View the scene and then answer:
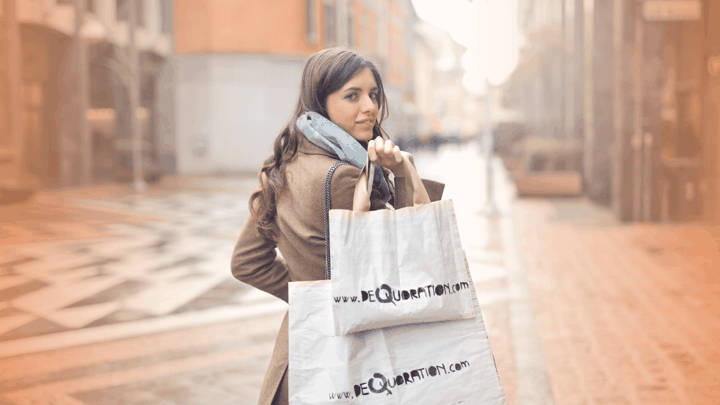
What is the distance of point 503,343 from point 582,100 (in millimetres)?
14156

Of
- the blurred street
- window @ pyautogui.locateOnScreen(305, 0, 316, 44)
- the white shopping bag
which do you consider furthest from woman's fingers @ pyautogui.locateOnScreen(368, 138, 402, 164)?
window @ pyautogui.locateOnScreen(305, 0, 316, 44)

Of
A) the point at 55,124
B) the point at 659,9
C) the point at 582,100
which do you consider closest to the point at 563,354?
the point at 659,9

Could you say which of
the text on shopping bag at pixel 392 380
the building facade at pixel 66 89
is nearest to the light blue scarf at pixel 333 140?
the text on shopping bag at pixel 392 380

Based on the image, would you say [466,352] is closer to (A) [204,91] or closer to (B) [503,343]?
(B) [503,343]

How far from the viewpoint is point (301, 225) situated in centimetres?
194

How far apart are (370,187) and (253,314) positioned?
4.11 m

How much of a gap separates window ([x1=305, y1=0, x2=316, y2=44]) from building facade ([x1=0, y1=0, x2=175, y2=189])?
641 cm

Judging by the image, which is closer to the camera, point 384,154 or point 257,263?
point 384,154

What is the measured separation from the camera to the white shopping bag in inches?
69.9

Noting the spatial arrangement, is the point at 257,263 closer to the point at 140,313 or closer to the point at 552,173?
the point at 140,313

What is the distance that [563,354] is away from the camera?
4480 millimetres

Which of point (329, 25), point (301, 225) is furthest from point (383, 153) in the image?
point (329, 25)

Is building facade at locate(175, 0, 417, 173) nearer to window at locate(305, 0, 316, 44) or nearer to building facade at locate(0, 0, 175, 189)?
window at locate(305, 0, 316, 44)

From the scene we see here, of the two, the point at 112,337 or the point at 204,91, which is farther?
the point at 204,91
